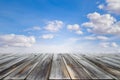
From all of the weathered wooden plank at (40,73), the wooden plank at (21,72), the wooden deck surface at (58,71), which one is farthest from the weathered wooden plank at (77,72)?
the wooden plank at (21,72)

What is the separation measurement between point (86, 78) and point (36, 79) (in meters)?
0.64

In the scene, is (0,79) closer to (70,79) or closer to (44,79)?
(44,79)

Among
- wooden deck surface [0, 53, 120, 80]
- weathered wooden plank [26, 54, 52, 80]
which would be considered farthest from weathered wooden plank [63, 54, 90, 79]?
weathered wooden plank [26, 54, 52, 80]

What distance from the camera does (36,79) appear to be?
1.96 m

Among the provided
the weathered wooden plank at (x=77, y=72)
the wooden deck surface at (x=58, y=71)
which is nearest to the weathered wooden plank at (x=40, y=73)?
the wooden deck surface at (x=58, y=71)

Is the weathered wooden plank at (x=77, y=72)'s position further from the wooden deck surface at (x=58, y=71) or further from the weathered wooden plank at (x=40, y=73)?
the weathered wooden plank at (x=40, y=73)

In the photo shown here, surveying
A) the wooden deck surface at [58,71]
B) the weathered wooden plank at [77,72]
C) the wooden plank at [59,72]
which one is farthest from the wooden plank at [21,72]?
the weathered wooden plank at [77,72]

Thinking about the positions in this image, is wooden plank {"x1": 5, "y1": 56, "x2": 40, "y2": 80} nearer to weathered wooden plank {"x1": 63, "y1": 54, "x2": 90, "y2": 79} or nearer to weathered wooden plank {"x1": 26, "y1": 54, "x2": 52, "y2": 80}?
weathered wooden plank {"x1": 26, "y1": 54, "x2": 52, "y2": 80}

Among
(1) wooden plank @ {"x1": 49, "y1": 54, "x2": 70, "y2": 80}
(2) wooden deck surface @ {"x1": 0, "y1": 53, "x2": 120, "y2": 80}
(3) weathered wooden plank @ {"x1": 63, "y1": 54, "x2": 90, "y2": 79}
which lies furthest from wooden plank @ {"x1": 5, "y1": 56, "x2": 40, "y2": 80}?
(3) weathered wooden plank @ {"x1": 63, "y1": 54, "x2": 90, "y2": 79}

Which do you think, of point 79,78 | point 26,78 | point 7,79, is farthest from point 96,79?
point 7,79

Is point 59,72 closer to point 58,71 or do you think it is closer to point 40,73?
point 58,71

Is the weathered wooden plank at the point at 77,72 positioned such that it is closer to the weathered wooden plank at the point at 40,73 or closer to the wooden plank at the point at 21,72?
the weathered wooden plank at the point at 40,73

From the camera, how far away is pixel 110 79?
6.55ft

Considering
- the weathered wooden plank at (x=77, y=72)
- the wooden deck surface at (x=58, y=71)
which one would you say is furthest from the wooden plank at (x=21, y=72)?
the weathered wooden plank at (x=77, y=72)
